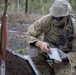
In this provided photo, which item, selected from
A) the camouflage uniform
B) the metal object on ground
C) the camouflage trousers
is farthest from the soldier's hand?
the metal object on ground

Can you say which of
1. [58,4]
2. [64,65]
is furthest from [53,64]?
[58,4]

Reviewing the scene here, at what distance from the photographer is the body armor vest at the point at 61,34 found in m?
4.00

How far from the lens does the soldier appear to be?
12.9ft

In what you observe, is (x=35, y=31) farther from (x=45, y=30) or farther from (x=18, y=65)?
(x=18, y=65)

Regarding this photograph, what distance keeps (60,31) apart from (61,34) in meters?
0.05

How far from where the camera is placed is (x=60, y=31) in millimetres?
4121

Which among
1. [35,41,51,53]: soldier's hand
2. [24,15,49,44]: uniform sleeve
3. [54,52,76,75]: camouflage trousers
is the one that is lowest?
[54,52,76,75]: camouflage trousers

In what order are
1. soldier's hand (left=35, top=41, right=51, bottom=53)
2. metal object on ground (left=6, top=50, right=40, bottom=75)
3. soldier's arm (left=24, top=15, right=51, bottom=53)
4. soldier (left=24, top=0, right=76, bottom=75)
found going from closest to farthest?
1. metal object on ground (left=6, top=50, right=40, bottom=75)
2. soldier's hand (left=35, top=41, right=51, bottom=53)
3. soldier's arm (left=24, top=15, right=51, bottom=53)
4. soldier (left=24, top=0, right=76, bottom=75)

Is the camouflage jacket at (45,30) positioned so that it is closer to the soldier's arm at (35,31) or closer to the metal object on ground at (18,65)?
the soldier's arm at (35,31)

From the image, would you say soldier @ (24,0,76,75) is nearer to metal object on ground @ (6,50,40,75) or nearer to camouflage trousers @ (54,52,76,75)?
camouflage trousers @ (54,52,76,75)

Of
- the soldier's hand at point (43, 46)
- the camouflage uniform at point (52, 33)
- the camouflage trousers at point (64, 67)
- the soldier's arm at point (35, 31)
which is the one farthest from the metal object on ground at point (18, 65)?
the camouflage trousers at point (64, 67)

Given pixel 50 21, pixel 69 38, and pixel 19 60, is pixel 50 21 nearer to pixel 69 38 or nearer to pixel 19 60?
pixel 69 38

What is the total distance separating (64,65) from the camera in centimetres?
399

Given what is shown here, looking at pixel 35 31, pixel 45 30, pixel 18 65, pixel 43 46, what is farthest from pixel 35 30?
pixel 18 65
